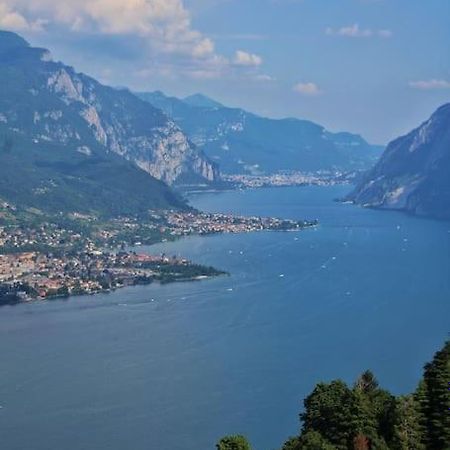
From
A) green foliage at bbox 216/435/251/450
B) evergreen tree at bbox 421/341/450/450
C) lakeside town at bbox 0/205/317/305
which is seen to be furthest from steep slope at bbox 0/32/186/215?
green foliage at bbox 216/435/251/450

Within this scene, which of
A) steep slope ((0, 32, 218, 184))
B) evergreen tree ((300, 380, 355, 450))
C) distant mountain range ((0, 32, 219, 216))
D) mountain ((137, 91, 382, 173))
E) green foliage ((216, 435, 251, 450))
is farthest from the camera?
mountain ((137, 91, 382, 173))

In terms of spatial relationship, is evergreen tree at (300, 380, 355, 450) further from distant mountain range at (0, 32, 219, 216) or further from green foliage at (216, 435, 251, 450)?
distant mountain range at (0, 32, 219, 216)

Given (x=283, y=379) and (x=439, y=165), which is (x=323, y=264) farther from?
(x=439, y=165)

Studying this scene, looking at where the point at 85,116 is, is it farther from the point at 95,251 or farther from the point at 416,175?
the point at 95,251

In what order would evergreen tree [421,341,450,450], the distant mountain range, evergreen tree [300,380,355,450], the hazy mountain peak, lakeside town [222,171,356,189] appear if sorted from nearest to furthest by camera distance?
evergreen tree [421,341,450,450] < evergreen tree [300,380,355,450] < the distant mountain range < the hazy mountain peak < lakeside town [222,171,356,189]

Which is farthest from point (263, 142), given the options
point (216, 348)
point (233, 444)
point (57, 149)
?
point (233, 444)
